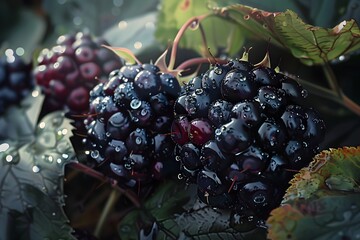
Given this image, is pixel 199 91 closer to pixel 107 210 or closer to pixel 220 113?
pixel 220 113

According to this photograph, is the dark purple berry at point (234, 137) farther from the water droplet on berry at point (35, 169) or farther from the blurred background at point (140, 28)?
the water droplet on berry at point (35, 169)

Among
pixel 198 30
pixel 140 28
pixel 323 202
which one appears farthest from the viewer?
pixel 140 28

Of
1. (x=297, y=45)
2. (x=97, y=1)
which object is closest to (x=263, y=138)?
(x=297, y=45)

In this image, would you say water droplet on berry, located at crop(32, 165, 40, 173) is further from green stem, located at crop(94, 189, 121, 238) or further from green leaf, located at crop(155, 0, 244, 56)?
green leaf, located at crop(155, 0, 244, 56)

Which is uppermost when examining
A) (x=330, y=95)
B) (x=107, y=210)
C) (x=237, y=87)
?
(x=237, y=87)

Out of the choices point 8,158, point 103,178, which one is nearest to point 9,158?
point 8,158

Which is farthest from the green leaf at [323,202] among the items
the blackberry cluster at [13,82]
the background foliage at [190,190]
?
the blackberry cluster at [13,82]
